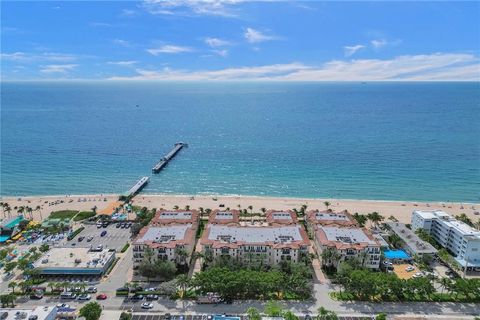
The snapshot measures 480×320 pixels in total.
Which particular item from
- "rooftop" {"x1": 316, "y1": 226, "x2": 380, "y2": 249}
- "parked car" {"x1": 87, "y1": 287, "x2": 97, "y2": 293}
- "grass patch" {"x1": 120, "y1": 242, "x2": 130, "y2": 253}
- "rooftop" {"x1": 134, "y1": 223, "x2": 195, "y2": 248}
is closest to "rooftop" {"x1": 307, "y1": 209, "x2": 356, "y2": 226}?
"rooftop" {"x1": 316, "y1": 226, "x2": 380, "y2": 249}

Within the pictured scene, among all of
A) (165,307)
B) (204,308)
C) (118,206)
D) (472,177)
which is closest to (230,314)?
(204,308)

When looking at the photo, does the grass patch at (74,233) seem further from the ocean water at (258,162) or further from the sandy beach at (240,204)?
the ocean water at (258,162)

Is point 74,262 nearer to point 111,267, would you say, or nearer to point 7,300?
point 111,267

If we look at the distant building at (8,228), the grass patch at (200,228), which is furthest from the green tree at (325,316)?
the distant building at (8,228)

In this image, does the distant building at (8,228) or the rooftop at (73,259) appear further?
the distant building at (8,228)

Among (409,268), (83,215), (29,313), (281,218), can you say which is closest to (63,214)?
(83,215)
